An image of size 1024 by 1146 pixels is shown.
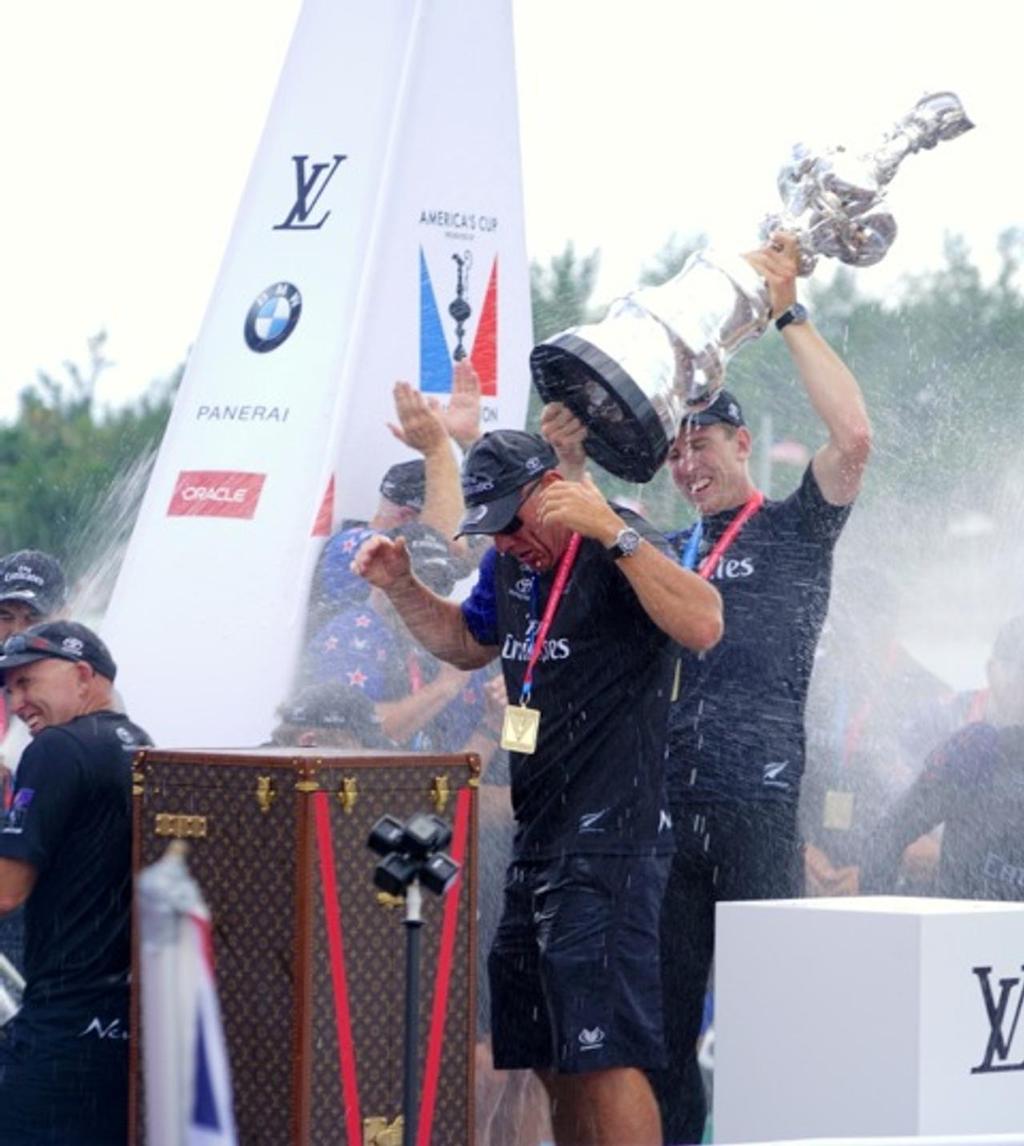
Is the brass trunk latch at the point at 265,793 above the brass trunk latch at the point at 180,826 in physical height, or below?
above

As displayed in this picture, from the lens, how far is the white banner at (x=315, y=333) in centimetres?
621

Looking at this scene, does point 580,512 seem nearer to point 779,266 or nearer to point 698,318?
point 698,318

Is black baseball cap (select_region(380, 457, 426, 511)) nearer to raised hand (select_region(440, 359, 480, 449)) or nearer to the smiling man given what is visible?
raised hand (select_region(440, 359, 480, 449))

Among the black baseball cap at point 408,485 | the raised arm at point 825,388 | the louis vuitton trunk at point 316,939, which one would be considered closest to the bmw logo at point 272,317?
the black baseball cap at point 408,485

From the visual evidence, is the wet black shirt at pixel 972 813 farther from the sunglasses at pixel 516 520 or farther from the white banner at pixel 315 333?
the sunglasses at pixel 516 520

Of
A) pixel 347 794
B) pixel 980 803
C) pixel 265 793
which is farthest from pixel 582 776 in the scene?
pixel 980 803

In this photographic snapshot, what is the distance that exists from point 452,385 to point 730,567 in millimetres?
1181

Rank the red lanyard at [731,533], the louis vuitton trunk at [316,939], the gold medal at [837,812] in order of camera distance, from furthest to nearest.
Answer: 1. the gold medal at [837,812]
2. the red lanyard at [731,533]
3. the louis vuitton trunk at [316,939]

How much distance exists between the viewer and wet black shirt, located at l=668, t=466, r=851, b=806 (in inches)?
213

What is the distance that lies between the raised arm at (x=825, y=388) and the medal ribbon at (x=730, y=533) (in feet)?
0.61

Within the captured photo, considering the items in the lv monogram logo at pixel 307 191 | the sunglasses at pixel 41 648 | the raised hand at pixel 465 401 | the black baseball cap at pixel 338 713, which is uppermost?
the lv monogram logo at pixel 307 191

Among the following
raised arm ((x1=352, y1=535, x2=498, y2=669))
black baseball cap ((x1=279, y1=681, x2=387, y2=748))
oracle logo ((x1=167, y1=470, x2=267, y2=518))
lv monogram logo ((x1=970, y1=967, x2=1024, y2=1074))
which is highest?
oracle logo ((x1=167, y1=470, x2=267, y2=518))

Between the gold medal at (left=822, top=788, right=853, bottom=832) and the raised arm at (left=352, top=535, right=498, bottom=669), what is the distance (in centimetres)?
225

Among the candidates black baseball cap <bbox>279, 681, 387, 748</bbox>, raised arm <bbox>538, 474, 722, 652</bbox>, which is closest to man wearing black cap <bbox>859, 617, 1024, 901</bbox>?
black baseball cap <bbox>279, 681, 387, 748</bbox>
